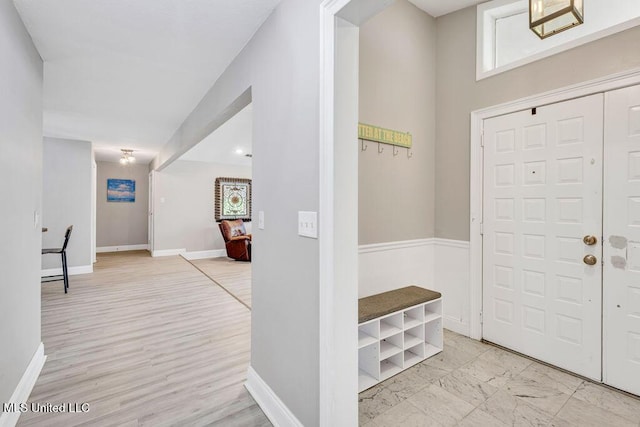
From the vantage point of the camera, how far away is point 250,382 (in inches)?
77.6

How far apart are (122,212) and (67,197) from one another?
2928 millimetres

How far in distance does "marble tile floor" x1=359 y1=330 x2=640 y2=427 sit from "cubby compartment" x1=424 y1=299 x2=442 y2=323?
0.32 metres

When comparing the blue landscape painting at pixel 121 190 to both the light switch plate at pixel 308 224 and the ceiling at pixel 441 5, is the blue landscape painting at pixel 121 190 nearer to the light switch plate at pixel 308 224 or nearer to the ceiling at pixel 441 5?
the ceiling at pixel 441 5

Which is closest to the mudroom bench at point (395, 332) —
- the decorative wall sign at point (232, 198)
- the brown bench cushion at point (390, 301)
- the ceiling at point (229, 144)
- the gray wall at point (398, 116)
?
the brown bench cushion at point (390, 301)

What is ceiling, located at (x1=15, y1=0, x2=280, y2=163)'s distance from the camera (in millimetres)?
1740

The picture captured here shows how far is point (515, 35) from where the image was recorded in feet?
8.63

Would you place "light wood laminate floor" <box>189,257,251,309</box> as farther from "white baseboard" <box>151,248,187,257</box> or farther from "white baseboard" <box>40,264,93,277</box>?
"white baseboard" <box>40,264,93,277</box>

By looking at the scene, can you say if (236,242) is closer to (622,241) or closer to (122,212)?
(122,212)

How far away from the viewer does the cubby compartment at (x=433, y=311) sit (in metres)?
2.46

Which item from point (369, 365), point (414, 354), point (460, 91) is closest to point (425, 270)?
point (414, 354)

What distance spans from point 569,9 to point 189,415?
294 centimetres

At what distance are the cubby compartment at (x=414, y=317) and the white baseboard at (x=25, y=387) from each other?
2452 millimetres

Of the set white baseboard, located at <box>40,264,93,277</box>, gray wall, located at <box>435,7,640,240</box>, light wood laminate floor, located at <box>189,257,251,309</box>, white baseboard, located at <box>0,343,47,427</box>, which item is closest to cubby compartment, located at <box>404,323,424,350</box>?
gray wall, located at <box>435,7,640,240</box>

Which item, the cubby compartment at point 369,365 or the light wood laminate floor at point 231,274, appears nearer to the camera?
the cubby compartment at point 369,365
